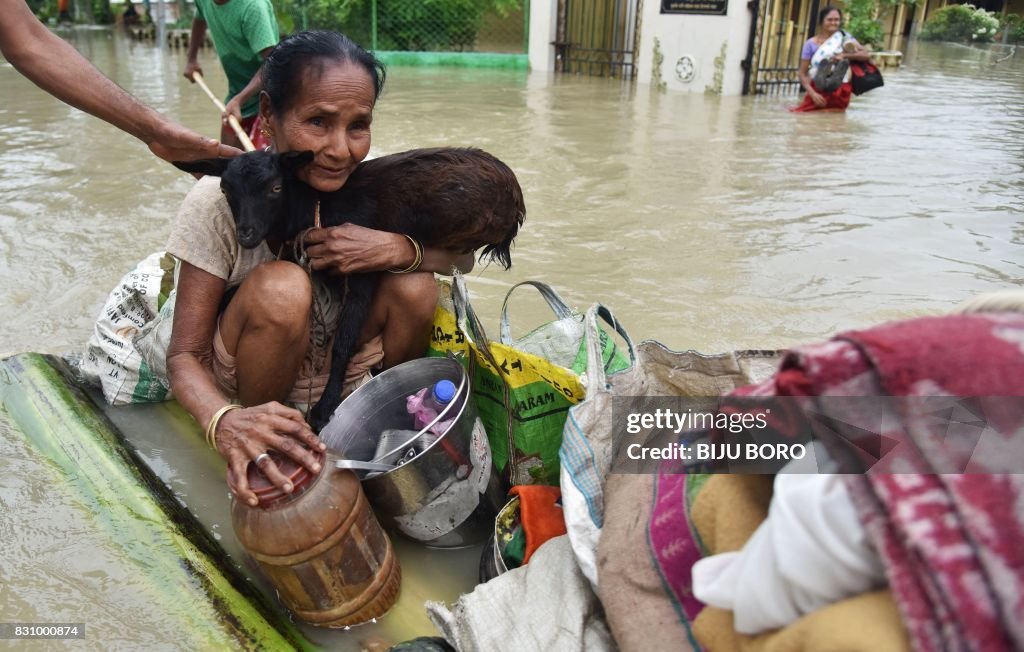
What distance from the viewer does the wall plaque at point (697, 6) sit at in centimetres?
1083

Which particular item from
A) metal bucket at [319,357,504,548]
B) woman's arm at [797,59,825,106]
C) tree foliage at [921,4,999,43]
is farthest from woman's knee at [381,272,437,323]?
tree foliage at [921,4,999,43]

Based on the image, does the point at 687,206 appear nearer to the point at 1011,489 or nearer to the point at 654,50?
the point at 1011,489

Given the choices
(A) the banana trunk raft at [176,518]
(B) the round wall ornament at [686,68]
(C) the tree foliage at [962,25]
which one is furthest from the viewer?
(C) the tree foliage at [962,25]

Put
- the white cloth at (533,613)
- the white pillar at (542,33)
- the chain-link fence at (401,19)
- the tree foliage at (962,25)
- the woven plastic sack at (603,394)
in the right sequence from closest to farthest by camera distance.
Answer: the white cloth at (533,613) → the woven plastic sack at (603,394) → the white pillar at (542,33) → the chain-link fence at (401,19) → the tree foliage at (962,25)

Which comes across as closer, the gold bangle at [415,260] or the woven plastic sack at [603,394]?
the woven plastic sack at [603,394]

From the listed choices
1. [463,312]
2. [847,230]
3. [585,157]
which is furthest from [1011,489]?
[585,157]

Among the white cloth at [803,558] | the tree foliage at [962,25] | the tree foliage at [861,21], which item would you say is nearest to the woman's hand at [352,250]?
the white cloth at [803,558]

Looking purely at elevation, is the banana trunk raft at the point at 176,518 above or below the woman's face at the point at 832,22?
below

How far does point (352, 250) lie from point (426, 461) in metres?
0.70

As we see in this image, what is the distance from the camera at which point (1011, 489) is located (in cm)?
89

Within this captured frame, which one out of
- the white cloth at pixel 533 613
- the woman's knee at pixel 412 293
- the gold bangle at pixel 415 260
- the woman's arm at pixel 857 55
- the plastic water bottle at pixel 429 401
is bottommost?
the white cloth at pixel 533 613

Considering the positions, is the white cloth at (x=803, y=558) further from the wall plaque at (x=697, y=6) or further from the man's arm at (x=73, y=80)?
the wall plaque at (x=697, y=6)

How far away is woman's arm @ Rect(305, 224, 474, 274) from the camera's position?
221cm

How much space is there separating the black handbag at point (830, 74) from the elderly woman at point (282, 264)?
8459 millimetres
